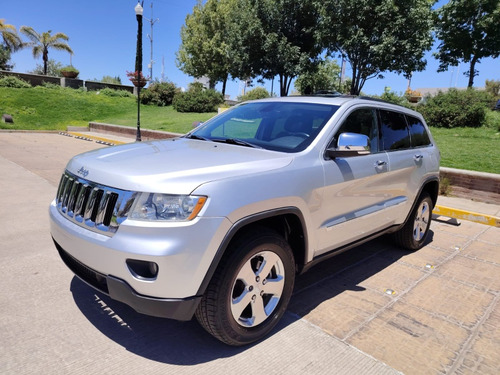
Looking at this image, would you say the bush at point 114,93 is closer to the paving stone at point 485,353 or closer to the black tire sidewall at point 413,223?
the black tire sidewall at point 413,223

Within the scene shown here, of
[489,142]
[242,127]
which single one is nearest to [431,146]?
[242,127]

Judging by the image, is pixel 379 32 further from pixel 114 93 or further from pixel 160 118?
pixel 114 93

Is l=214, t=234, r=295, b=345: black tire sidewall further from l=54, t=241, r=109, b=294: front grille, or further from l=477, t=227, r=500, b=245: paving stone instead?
l=477, t=227, r=500, b=245: paving stone

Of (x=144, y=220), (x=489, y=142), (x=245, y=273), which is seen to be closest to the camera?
(x=144, y=220)

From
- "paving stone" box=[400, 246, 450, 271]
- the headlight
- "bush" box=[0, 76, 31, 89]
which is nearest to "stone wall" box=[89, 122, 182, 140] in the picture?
"bush" box=[0, 76, 31, 89]

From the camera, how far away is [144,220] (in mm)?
2170

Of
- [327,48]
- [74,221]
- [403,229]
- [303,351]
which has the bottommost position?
[303,351]

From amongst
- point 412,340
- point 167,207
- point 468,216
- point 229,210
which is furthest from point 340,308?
point 468,216

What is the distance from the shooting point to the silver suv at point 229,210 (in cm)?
217

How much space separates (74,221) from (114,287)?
62 centimetres

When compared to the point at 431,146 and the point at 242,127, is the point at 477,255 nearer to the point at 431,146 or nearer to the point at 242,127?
the point at 431,146

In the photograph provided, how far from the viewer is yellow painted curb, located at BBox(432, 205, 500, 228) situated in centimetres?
612

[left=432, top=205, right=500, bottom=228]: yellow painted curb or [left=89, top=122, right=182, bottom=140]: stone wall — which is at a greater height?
[left=89, top=122, right=182, bottom=140]: stone wall

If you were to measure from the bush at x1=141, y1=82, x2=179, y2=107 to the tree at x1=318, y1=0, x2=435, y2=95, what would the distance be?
12994 mm
